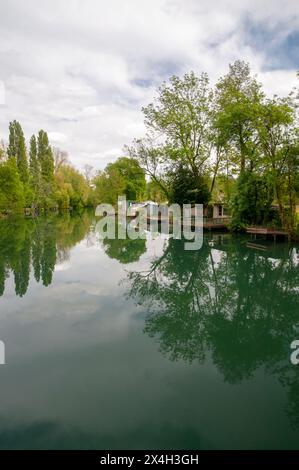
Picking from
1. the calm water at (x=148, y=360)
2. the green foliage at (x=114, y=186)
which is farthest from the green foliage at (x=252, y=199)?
the green foliage at (x=114, y=186)

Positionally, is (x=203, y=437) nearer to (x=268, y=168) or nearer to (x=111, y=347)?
(x=111, y=347)

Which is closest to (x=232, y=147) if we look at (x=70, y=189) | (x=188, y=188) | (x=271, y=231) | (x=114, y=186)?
(x=188, y=188)

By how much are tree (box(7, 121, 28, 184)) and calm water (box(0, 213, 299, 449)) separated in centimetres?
3891

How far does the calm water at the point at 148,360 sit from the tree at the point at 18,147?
38.9 m

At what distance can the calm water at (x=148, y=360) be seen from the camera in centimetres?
331

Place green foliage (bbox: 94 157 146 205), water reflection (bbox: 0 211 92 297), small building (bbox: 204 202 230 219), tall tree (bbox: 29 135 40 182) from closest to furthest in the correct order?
water reflection (bbox: 0 211 92 297)
small building (bbox: 204 202 230 219)
tall tree (bbox: 29 135 40 182)
green foliage (bbox: 94 157 146 205)

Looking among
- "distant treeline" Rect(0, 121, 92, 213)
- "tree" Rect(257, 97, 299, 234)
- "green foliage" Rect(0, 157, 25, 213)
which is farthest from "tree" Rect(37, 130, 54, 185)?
"tree" Rect(257, 97, 299, 234)

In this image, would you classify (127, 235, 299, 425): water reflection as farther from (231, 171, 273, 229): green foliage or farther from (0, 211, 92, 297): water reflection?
(231, 171, 273, 229): green foliage

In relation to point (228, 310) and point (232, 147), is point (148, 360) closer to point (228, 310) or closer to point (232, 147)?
point (228, 310)

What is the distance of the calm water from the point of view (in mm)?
3314

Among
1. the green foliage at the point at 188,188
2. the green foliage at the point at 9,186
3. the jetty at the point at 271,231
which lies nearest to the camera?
the jetty at the point at 271,231

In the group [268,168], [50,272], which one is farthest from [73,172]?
[50,272]

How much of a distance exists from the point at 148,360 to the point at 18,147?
48623mm

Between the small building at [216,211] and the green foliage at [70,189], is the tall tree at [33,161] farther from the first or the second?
the small building at [216,211]
